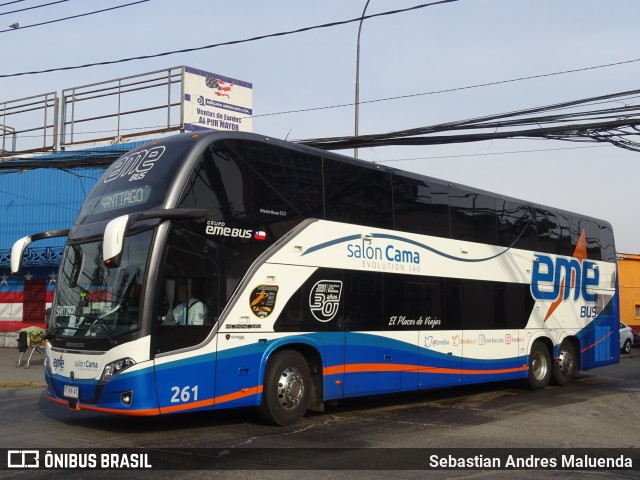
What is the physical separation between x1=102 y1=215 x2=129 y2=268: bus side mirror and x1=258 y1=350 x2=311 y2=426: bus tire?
10.6 ft

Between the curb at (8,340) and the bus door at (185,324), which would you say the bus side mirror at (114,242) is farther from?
the curb at (8,340)

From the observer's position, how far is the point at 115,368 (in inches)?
372

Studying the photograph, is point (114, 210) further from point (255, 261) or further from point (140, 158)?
point (255, 261)

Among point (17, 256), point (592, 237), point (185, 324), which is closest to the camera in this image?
point (185, 324)

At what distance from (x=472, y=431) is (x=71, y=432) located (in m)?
5.56

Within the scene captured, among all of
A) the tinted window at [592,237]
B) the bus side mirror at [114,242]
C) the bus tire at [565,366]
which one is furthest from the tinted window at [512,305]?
the bus side mirror at [114,242]

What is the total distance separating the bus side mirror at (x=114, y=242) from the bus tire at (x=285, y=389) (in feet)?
A: 10.6

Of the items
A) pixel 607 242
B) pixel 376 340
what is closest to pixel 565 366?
pixel 607 242

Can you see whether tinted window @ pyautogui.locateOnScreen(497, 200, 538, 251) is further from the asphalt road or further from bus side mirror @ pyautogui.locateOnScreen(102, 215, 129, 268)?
bus side mirror @ pyautogui.locateOnScreen(102, 215, 129, 268)

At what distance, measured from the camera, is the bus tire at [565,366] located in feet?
58.0

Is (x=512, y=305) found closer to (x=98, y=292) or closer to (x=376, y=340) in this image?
(x=376, y=340)

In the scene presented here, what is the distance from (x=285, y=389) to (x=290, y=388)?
8cm

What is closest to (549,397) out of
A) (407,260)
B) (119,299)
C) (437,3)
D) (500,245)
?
(500,245)

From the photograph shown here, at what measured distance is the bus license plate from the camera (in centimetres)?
990
